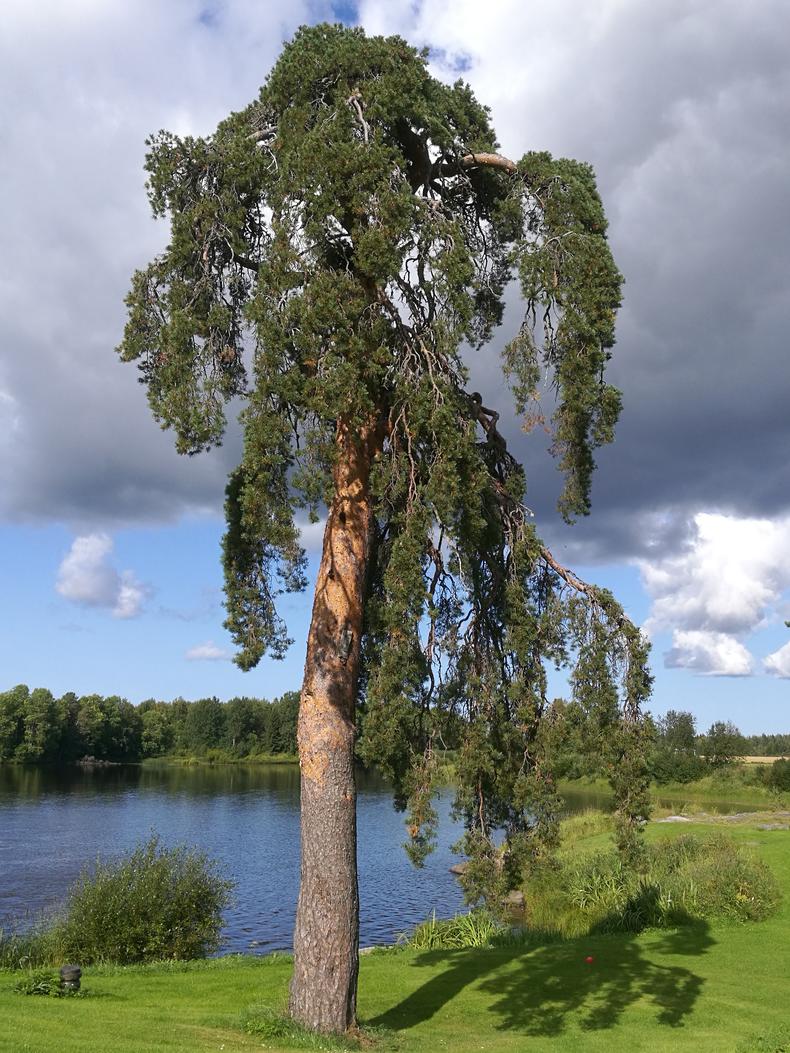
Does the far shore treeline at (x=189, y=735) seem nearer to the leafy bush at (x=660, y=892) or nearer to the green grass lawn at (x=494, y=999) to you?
the leafy bush at (x=660, y=892)

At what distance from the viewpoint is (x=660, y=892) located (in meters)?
19.7

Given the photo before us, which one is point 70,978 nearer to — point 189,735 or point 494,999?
point 494,999

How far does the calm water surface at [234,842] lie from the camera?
88.0 ft

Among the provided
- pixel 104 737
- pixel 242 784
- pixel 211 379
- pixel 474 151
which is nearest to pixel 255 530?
pixel 211 379

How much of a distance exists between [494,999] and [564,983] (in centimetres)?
143

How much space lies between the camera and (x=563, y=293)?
1020 centimetres

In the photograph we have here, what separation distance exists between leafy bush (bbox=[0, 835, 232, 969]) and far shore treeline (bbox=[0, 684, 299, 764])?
2850 inches

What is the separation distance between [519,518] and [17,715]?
330 feet

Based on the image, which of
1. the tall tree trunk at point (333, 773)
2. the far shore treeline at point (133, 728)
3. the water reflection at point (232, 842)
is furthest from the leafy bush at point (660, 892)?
the far shore treeline at point (133, 728)

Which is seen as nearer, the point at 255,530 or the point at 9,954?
the point at 255,530

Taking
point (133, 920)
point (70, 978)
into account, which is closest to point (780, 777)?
point (133, 920)

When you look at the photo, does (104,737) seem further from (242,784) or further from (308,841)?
(308,841)

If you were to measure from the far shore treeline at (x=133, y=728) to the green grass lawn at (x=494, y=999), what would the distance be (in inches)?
2987

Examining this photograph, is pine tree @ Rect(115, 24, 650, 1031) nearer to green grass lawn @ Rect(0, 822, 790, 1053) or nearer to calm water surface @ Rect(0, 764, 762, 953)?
green grass lawn @ Rect(0, 822, 790, 1053)
